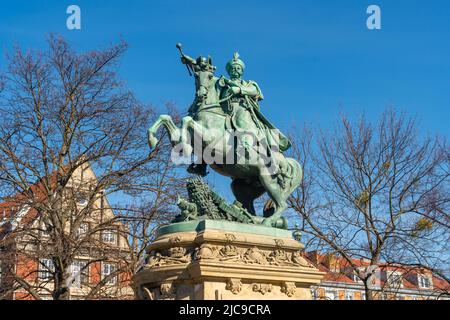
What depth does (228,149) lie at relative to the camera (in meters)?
11.0

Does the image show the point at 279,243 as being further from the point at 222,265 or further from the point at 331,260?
the point at 331,260

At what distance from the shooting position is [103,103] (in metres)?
23.4

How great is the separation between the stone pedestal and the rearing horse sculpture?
735 mm

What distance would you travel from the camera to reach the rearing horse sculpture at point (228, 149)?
10.8 meters

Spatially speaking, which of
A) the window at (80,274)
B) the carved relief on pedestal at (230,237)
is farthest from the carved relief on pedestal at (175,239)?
the window at (80,274)

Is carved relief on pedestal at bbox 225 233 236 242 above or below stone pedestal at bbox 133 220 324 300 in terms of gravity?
above

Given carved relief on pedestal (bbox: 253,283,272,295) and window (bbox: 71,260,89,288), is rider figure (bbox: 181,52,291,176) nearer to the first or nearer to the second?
carved relief on pedestal (bbox: 253,283,272,295)

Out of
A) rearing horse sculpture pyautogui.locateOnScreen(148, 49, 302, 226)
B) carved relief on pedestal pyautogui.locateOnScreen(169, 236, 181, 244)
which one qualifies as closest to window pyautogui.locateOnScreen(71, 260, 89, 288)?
rearing horse sculpture pyautogui.locateOnScreen(148, 49, 302, 226)

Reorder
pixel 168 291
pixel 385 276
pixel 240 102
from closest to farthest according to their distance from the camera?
1. pixel 168 291
2. pixel 240 102
3. pixel 385 276

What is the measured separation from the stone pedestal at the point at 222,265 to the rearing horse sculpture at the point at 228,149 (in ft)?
2.41

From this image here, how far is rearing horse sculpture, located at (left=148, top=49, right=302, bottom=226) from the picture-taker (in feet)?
35.6

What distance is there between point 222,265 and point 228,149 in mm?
2157

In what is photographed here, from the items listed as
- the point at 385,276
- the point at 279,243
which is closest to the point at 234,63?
the point at 279,243
